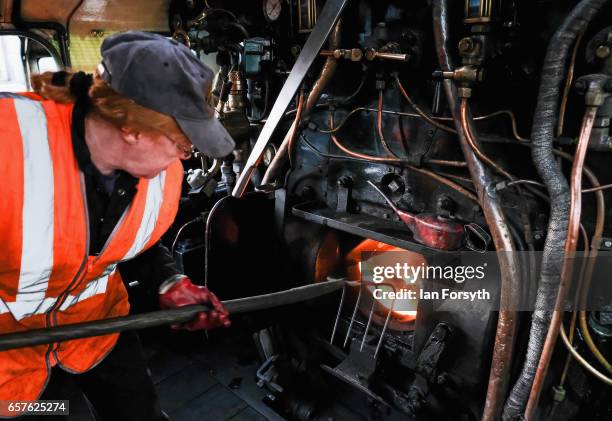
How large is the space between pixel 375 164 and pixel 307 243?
Answer: 2.31ft

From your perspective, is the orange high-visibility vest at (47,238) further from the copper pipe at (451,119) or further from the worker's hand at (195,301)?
the copper pipe at (451,119)

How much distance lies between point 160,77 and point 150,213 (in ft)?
2.02

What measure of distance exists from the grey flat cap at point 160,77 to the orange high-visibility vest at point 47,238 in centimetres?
28

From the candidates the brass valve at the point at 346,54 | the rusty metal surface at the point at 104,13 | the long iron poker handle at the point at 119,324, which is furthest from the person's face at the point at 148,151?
the rusty metal surface at the point at 104,13

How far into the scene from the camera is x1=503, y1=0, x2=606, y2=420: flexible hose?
5.55 ft

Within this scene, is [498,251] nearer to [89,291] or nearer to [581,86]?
[581,86]

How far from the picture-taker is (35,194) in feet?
4.18

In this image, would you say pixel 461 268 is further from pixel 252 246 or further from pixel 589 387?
pixel 252 246

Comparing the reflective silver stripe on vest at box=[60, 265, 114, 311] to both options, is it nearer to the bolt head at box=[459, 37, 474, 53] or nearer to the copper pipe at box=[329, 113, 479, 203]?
the copper pipe at box=[329, 113, 479, 203]

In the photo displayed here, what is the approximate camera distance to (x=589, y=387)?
212 centimetres

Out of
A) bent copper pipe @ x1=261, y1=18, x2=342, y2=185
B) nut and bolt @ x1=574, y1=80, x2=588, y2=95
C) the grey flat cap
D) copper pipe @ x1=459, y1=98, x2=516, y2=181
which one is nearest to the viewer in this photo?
the grey flat cap

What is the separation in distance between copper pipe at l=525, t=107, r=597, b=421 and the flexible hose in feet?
0.06

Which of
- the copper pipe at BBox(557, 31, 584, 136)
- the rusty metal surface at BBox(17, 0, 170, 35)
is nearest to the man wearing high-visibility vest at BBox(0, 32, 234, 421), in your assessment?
the copper pipe at BBox(557, 31, 584, 136)

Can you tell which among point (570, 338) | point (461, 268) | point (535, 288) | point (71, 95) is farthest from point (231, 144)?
point (570, 338)
